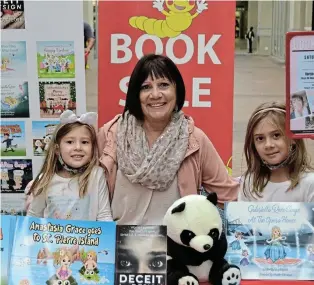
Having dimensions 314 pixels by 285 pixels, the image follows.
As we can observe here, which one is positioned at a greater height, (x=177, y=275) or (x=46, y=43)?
(x=46, y=43)

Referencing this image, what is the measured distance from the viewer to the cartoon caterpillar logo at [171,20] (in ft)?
9.74

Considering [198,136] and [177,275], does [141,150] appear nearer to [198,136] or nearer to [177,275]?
[198,136]

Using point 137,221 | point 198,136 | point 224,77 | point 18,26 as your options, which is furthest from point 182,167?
point 18,26

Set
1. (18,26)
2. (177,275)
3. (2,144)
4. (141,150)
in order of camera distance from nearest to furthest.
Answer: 1. (177,275)
2. (141,150)
3. (18,26)
4. (2,144)

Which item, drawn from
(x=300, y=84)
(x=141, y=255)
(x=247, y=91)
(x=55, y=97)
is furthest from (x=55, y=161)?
(x=247, y=91)

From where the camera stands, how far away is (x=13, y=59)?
2.95 m

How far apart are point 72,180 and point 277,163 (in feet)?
2.36

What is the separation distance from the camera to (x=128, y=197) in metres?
1.92

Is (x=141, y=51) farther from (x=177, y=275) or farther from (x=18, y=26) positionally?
(x=177, y=275)

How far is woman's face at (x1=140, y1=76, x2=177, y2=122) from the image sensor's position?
1.90 m

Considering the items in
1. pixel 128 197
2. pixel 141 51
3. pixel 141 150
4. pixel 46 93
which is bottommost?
pixel 128 197

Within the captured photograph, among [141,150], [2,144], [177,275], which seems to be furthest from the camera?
[2,144]

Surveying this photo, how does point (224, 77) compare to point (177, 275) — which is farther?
point (224, 77)

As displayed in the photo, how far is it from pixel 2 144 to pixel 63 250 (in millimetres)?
1704
